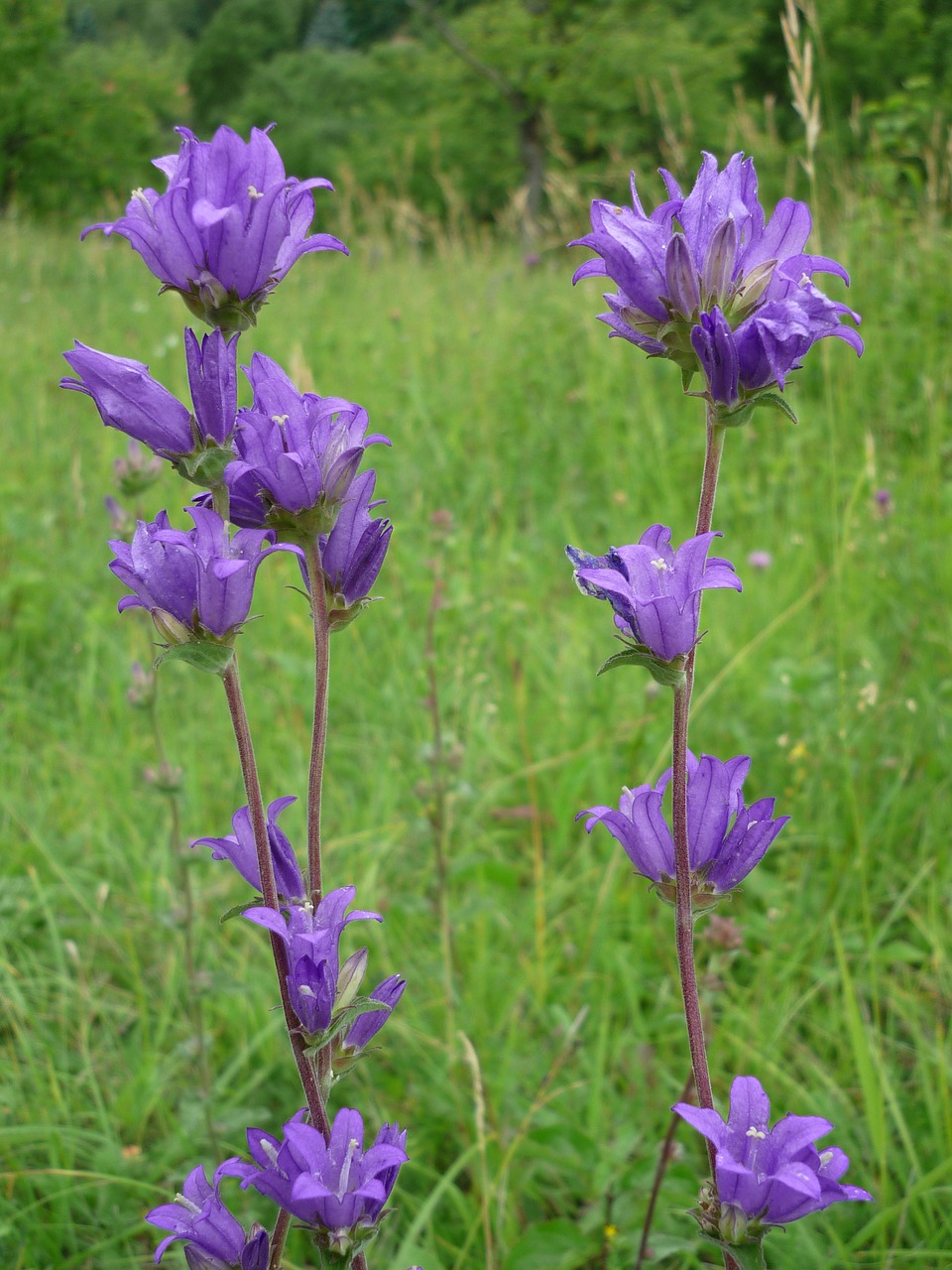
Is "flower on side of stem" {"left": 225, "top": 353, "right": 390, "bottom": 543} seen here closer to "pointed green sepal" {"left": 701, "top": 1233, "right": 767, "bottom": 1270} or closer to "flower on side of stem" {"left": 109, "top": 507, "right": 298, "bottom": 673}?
"flower on side of stem" {"left": 109, "top": 507, "right": 298, "bottom": 673}

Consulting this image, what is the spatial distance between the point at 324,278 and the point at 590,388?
4674mm

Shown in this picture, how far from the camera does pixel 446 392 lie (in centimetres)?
572

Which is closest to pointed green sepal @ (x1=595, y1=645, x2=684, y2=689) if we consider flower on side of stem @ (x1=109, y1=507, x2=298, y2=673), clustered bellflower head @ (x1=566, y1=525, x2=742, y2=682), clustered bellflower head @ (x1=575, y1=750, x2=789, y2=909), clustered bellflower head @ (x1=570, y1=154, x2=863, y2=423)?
clustered bellflower head @ (x1=566, y1=525, x2=742, y2=682)

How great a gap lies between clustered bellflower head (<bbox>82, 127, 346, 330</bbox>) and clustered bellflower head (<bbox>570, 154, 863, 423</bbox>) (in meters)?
0.36

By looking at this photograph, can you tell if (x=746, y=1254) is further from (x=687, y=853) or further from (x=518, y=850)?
(x=518, y=850)

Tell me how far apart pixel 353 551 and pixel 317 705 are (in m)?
0.20

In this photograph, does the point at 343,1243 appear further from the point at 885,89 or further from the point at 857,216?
the point at 885,89

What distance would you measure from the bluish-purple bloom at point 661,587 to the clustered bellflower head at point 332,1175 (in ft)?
2.06

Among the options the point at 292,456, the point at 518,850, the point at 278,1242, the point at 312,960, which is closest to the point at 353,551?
the point at 292,456

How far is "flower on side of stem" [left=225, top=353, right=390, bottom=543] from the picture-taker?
1.15m

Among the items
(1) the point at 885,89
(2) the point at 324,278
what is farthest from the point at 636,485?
(1) the point at 885,89

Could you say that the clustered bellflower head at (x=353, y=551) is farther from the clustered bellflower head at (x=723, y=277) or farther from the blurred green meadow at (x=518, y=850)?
the clustered bellflower head at (x=723, y=277)

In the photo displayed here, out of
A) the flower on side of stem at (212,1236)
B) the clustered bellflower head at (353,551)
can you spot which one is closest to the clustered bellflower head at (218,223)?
the clustered bellflower head at (353,551)

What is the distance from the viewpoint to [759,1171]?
1.15 metres
